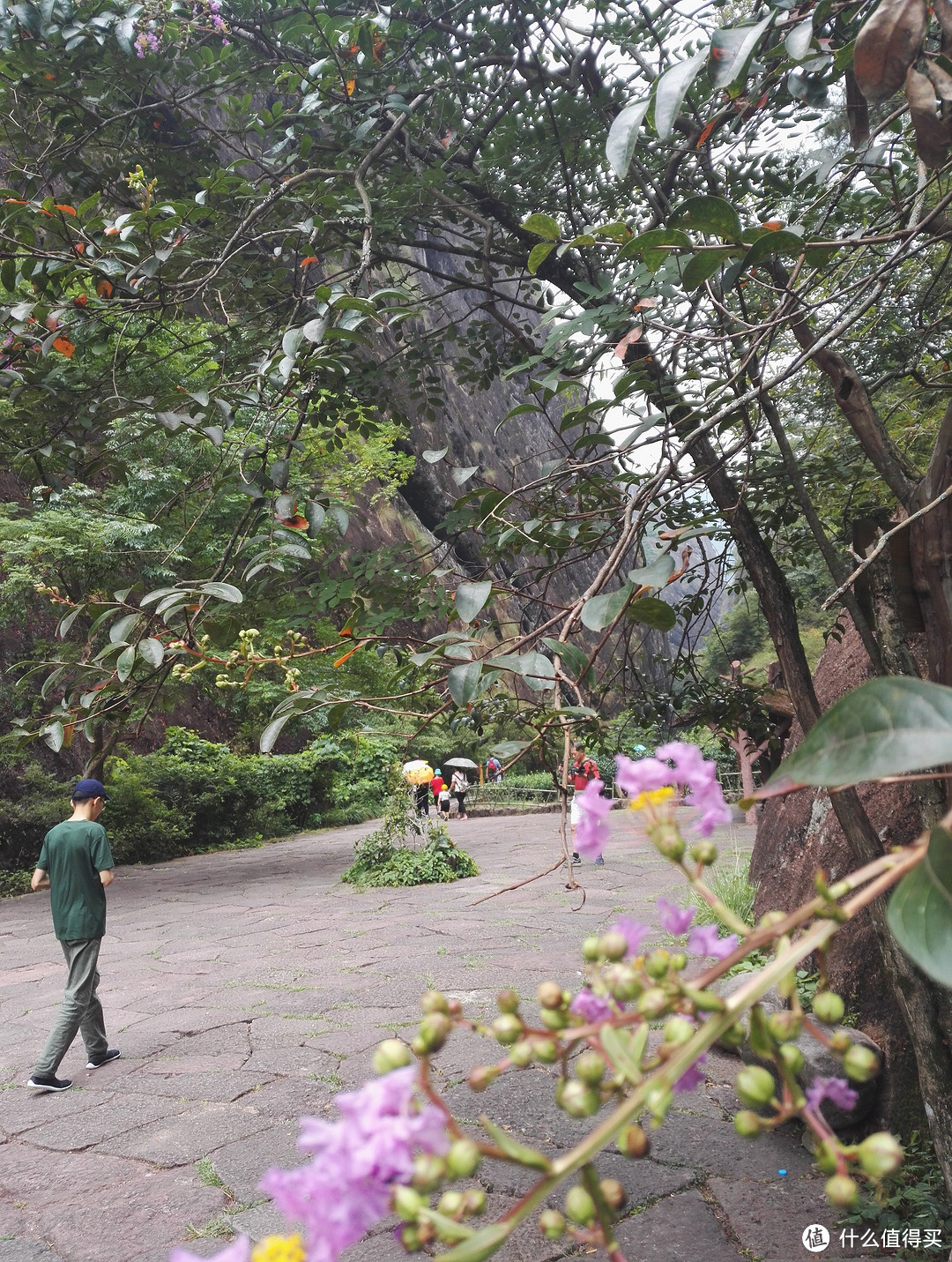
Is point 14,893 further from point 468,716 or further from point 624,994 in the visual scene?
point 624,994

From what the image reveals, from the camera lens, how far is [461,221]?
3400 millimetres

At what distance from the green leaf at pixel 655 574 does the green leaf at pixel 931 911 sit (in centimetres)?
48

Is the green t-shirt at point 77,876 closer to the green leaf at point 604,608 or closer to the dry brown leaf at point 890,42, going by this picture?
the green leaf at point 604,608

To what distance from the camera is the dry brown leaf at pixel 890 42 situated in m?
0.74

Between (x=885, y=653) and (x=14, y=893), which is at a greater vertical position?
(x=885, y=653)

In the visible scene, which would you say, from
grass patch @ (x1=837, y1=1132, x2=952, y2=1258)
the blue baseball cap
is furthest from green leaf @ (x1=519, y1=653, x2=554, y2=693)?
the blue baseball cap

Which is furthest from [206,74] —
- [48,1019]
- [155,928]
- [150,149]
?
[155,928]

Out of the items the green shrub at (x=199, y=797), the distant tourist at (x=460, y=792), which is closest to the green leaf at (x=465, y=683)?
the green shrub at (x=199, y=797)

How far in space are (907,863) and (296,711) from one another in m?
0.78

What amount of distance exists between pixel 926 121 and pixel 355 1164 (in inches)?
38.9

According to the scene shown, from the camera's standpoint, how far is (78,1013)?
309 cm

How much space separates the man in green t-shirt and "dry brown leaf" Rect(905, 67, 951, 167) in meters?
3.27

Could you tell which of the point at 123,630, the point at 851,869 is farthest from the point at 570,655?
the point at 851,869

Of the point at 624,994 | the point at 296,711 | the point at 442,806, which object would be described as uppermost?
the point at 296,711
